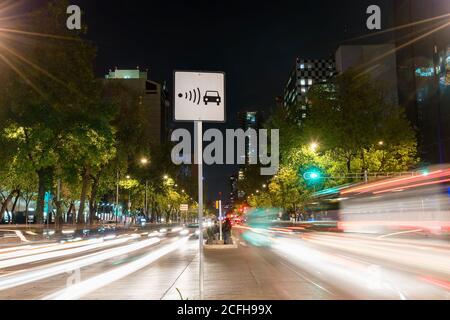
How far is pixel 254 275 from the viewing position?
1511 centimetres

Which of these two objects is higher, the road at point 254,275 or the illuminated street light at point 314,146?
the illuminated street light at point 314,146

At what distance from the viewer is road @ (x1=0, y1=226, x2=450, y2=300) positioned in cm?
1130

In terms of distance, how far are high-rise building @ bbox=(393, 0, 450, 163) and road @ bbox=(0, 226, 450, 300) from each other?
33.1 meters

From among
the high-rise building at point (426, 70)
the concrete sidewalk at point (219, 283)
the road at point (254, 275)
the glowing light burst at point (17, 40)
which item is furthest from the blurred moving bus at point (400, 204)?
the high-rise building at point (426, 70)

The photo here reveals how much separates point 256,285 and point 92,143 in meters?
31.7

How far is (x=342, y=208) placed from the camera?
25641mm

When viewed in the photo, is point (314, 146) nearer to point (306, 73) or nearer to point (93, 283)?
point (93, 283)

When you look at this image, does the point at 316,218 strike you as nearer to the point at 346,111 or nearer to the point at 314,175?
the point at 314,175

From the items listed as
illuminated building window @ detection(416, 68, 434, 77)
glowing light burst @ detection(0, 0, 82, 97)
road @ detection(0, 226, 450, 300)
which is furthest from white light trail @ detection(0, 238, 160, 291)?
illuminated building window @ detection(416, 68, 434, 77)

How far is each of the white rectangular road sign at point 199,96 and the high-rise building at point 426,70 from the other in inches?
1791

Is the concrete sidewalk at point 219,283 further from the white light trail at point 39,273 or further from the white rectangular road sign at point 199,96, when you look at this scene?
the white rectangular road sign at point 199,96

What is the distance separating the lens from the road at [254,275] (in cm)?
1130

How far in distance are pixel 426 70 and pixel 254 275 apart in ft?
152

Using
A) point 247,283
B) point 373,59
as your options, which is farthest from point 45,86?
point 373,59
